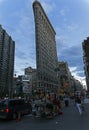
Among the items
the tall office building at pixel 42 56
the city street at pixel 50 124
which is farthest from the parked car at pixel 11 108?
the tall office building at pixel 42 56

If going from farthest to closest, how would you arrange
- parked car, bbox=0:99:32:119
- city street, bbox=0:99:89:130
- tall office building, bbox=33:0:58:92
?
tall office building, bbox=33:0:58:92 < parked car, bbox=0:99:32:119 < city street, bbox=0:99:89:130

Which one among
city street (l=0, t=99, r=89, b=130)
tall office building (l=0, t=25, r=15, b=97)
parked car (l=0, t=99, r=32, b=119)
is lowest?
city street (l=0, t=99, r=89, b=130)

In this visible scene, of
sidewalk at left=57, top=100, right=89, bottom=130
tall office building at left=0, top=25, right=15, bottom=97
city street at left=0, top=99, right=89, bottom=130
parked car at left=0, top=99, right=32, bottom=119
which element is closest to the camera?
sidewalk at left=57, top=100, right=89, bottom=130

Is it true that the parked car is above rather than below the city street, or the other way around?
above

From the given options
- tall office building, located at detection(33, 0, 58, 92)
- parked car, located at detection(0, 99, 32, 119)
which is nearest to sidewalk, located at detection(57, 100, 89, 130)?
parked car, located at detection(0, 99, 32, 119)

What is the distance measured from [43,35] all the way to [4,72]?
38.8 metres

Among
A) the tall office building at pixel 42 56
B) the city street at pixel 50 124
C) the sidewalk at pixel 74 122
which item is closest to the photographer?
the sidewalk at pixel 74 122

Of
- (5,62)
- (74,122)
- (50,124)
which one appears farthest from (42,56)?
(50,124)

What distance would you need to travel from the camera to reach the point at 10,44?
5177 inches

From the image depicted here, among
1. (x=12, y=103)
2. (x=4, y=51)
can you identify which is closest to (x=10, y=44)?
(x=4, y=51)

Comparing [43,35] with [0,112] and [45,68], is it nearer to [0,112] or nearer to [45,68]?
[45,68]

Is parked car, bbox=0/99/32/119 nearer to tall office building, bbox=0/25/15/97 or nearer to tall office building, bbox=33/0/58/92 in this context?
tall office building, bbox=33/0/58/92

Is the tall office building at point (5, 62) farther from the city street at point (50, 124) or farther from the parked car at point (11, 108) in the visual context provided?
the city street at point (50, 124)

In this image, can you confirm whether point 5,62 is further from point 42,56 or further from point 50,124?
point 50,124
